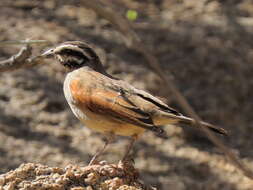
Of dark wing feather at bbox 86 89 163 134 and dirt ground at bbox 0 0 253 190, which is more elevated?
dark wing feather at bbox 86 89 163 134

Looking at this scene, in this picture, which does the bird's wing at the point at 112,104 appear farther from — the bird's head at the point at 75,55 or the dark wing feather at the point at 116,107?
the bird's head at the point at 75,55

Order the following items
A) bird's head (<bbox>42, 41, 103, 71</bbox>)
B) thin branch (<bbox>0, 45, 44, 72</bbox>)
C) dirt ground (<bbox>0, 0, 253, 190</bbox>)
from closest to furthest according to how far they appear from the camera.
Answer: thin branch (<bbox>0, 45, 44, 72</bbox>)
bird's head (<bbox>42, 41, 103, 71</bbox>)
dirt ground (<bbox>0, 0, 253, 190</bbox>)

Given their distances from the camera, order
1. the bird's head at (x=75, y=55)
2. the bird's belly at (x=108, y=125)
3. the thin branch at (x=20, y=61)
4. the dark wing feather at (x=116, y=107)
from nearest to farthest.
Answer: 1. the thin branch at (x=20, y=61)
2. the dark wing feather at (x=116, y=107)
3. the bird's belly at (x=108, y=125)
4. the bird's head at (x=75, y=55)

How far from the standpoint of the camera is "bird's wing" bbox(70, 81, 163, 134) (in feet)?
18.0

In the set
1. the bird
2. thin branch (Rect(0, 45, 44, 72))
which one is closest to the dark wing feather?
the bird

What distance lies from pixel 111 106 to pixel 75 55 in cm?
94

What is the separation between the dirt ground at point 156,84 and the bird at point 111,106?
2.14 meters

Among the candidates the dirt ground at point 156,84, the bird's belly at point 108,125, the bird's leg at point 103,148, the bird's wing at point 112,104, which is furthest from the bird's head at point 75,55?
the dirt ground at point 156,84

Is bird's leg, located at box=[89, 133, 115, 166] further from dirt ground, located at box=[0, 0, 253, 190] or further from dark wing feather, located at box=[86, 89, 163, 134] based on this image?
dirt ground, located at box=[0, 0, 253, 190]

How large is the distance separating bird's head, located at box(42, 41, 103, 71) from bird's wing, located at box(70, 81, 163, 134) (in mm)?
425

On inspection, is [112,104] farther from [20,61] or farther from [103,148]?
[20,61]

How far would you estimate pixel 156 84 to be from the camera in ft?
30.2

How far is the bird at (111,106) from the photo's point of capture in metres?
5.52

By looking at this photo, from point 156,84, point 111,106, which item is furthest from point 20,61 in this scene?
point 156,84
